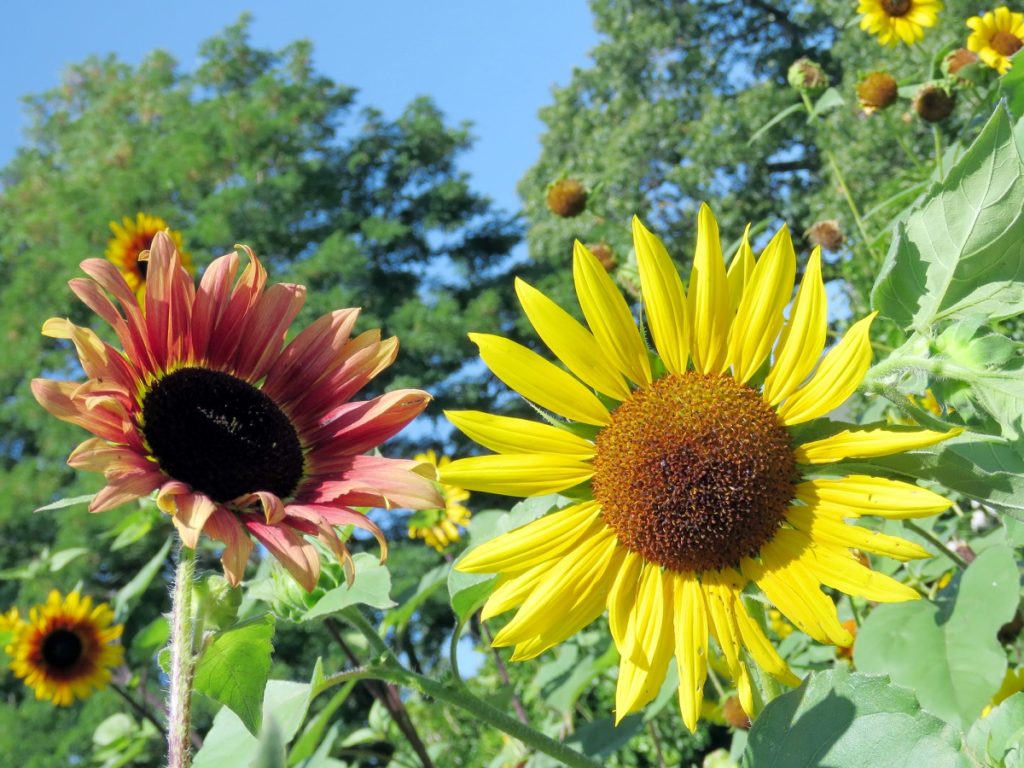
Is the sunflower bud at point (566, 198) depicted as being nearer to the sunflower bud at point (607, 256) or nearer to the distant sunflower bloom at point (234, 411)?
the sunflower bud at point (607, 256)

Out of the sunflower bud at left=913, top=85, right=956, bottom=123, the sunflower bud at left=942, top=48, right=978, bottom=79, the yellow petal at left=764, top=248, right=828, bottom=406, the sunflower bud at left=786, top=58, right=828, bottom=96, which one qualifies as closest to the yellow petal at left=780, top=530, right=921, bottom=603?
the yellow petal at left=764, top=248, right=828, bottom=406

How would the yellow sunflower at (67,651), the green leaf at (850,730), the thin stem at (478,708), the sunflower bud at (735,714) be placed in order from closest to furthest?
the green leaf at (850,730) < the thin stem at (478,708) < the sunflower bud at (735,714) < the yellow sunflower at (67,651)

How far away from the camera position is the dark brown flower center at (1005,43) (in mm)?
2100

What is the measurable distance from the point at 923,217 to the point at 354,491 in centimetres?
45

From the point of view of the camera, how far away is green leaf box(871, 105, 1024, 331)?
695mm

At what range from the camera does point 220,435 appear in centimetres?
85

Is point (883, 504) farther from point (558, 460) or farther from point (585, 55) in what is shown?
point (585, 55)

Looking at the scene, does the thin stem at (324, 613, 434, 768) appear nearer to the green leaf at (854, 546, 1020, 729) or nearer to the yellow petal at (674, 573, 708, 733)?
the green leaf at (854, 546, 1020, 729)

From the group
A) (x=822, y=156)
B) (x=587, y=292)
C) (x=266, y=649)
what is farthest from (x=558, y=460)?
(x=822, y=156)

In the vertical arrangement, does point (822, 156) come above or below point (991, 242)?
above

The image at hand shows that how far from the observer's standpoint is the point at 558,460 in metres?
0.78

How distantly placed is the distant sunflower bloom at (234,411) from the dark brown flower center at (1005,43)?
1721 mm

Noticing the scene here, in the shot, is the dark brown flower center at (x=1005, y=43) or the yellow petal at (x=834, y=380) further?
the dark brown flower center at (x=1005, y=43)

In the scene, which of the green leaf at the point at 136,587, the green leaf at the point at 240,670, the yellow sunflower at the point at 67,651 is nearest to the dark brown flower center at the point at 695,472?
the green leaf at the point at 240,670
